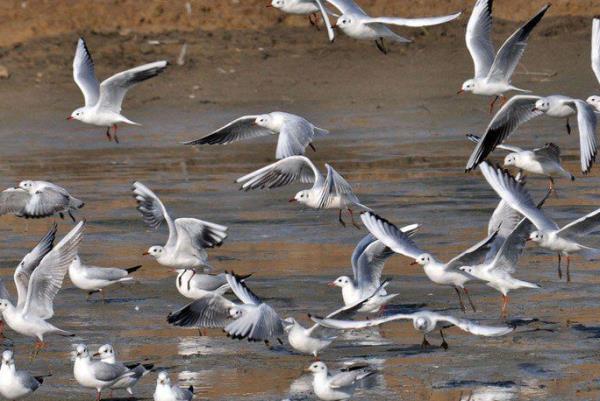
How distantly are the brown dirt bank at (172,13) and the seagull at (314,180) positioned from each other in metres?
16.5

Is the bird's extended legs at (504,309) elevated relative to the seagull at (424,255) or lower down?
lower down

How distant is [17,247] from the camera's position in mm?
17109

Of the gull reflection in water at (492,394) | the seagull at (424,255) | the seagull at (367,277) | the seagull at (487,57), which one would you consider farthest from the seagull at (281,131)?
the gull reflection in water at (492,394)

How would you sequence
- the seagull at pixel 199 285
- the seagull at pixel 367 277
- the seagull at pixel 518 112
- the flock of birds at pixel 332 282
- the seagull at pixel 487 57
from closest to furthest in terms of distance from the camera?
the flock of birds at pixel 332 282, the seagull at pixel 367 277, the seagull at pixel 199 285, the seagull at pixel 518 112, the seagull at pixel 487 57

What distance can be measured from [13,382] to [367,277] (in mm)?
3771

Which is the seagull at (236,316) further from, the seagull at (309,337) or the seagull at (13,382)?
the seagull at (13,382)

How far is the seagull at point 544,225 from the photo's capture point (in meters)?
13.0

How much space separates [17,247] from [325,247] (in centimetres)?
338

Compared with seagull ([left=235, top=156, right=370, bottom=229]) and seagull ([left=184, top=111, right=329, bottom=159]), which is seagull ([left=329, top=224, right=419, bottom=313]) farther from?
seagull ([left=184, top=111, right=329, bottom=159])

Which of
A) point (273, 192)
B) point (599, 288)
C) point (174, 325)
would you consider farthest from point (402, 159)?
point (174, 325)

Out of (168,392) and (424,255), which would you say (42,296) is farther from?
(424,255)

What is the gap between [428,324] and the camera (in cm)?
1157

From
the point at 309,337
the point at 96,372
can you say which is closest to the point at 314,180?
the point at 309,337

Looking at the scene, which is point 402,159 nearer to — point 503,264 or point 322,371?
point 503,264
